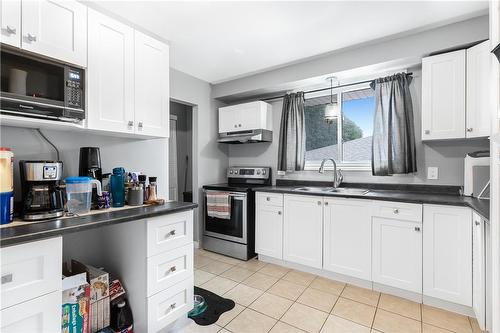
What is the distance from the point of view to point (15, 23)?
1285 mm

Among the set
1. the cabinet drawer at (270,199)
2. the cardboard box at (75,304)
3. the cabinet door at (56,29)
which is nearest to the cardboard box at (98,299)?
the cardboard box at (75,304)

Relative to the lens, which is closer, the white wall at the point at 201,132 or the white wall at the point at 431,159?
the white wall at the point at 431,159

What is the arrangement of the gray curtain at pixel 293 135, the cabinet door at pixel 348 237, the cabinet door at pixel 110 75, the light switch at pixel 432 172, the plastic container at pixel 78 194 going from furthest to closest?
1. the gray curtain at pixel 293 135
2. the light switch at pixel 432 172
3. the cabinet door at pixel 348 237
4. the cabinet door at pixel 110 75
5. the plastic container at pixel 78 194

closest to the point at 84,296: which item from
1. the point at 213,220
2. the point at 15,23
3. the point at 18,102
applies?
the point at 18,102

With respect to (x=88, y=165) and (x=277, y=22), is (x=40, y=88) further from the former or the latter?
(x=277, y=22)

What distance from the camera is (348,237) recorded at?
2447 mm

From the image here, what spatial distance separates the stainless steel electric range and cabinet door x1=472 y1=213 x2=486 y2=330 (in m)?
2.13

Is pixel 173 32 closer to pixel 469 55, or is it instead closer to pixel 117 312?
pixel 117 312

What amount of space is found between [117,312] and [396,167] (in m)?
2.84

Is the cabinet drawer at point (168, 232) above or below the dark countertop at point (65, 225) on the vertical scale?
below

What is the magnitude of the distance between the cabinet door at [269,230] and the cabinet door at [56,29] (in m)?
2.28

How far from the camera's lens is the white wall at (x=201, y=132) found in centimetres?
334

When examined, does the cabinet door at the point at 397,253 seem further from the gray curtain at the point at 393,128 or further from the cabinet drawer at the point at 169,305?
the cabinet drawer at the point at 169,305

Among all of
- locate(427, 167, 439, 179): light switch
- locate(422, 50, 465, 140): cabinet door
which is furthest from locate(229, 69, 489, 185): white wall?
locate(422, 50, 465, 140): cabinet door
